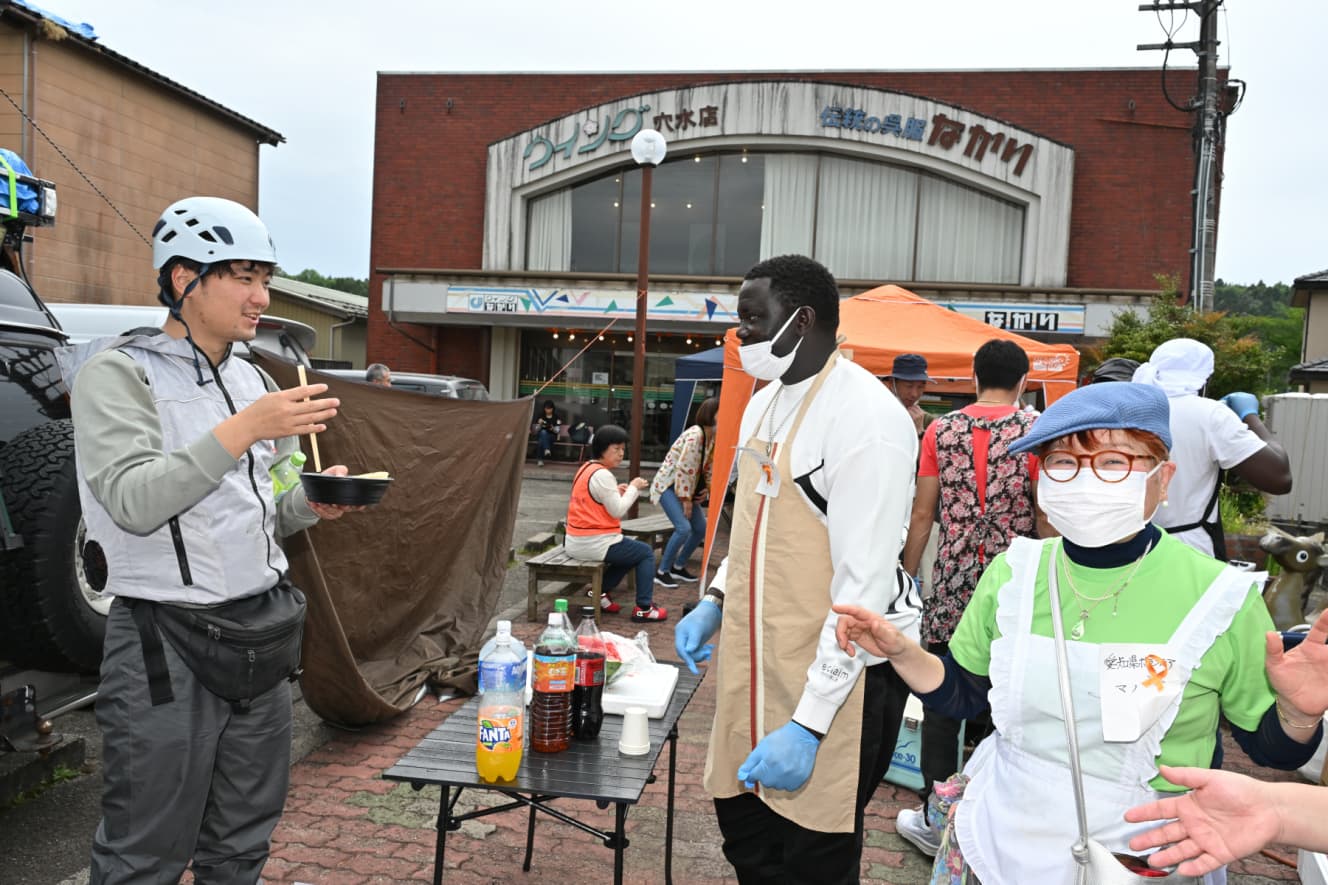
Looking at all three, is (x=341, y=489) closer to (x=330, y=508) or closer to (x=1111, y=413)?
(x=330, y=508)

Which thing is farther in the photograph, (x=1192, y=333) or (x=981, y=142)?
(x=981, y=142)

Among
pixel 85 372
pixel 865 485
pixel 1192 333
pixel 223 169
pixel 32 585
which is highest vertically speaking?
pixel 223 169

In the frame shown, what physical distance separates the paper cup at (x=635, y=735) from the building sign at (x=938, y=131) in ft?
68.3

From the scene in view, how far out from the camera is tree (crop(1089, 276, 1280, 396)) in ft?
41.4

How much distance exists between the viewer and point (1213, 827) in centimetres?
136

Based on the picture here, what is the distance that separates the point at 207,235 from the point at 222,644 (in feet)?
3.75

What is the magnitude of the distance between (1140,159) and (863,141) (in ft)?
21.2

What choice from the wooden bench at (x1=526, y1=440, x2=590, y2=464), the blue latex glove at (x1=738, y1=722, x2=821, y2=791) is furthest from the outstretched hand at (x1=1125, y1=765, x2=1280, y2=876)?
the wooden bench at (x1=526, y1=440, x2=590, y2=464)

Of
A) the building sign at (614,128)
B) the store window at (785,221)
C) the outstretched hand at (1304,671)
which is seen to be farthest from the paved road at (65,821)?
the building sign at (614,128)

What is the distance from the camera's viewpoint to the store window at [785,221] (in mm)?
22203

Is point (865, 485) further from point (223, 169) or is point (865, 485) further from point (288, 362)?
point (223, 169)

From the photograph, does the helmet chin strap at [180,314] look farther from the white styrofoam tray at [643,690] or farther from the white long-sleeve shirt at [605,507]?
the white long-sleeve shirt at [605,507]

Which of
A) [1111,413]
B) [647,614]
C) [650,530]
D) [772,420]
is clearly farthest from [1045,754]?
[650,530]

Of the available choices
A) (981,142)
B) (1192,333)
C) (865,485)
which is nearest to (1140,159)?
(981,142)
